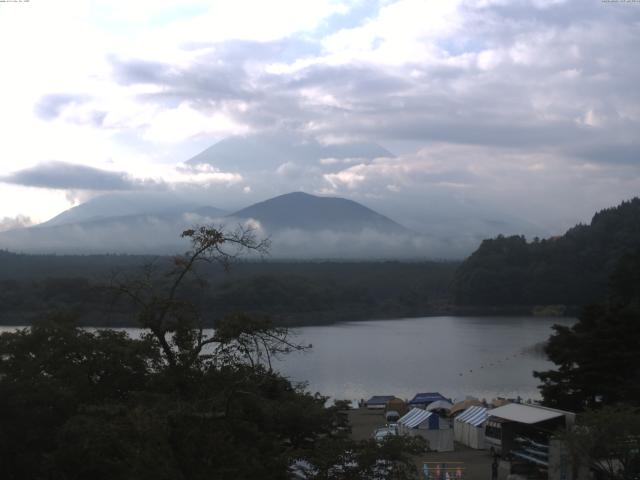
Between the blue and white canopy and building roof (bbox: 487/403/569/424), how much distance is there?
179cm

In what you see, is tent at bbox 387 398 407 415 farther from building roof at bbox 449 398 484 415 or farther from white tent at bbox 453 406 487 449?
white tent at bbox 453 406 487 449

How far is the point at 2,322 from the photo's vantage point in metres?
38.8

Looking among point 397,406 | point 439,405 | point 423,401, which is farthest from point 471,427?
point 423,401

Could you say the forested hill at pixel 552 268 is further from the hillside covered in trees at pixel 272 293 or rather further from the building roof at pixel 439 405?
the building roof at pixel 439 405

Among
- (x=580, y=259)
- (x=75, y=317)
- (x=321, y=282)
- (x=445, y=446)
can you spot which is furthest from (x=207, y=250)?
(x=580, y=259)

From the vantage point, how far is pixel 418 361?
2895cm

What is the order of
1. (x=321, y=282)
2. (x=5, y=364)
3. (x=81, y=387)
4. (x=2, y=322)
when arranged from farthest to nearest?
(x=321, y=282) < (x=2, y=322) < (x=5, y=364) < (x=81, y=387)

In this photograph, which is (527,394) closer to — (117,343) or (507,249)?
(117,343)

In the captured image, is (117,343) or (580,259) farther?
(580,259)

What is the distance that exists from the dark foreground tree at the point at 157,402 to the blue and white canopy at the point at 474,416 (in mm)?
7298

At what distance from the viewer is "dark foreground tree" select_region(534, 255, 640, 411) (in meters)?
12.4

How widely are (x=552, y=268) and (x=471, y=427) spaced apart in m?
45.4

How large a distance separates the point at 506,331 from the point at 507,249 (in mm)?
23157

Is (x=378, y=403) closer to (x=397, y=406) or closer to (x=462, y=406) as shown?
(x=397, y=406)
